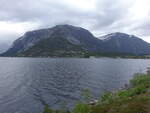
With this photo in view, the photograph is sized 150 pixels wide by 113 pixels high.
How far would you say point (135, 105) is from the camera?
20.8 m

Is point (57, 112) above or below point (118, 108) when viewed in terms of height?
below

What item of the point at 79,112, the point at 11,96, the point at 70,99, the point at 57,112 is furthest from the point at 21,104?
the point at 79,112

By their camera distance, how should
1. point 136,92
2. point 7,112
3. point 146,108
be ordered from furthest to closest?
point 7,112, point 136,92, point 146,108

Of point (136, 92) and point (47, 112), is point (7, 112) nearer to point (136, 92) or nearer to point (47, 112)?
point (47, 112)

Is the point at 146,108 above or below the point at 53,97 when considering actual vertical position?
above

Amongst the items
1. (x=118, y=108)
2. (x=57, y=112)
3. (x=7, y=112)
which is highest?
(x=118, y=108)

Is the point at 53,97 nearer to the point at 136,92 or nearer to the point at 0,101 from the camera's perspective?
the point at 0,101

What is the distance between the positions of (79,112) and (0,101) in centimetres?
2937

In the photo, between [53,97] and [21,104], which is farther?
[53,97]

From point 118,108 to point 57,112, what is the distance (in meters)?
9.08

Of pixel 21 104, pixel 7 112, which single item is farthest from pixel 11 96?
pixel 7 112

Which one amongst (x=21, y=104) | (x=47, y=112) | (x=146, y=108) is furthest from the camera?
(x=21, y=104)

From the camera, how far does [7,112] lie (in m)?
35.8

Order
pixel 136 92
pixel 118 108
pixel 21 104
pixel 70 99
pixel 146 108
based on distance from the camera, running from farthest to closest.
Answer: pixel 70 99, pixel 21 104, pixel 136 92, pixel 118 108, pixel 146 108
